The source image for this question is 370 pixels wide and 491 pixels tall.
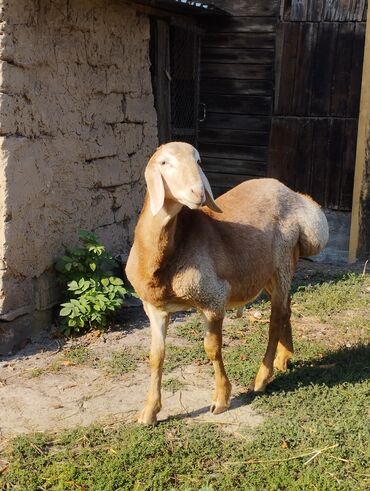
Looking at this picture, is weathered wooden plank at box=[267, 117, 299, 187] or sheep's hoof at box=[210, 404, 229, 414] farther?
weathered wooden plank at box=[267, 117, 299, 187]

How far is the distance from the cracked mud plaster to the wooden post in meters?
2.59

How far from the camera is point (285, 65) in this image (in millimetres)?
8906

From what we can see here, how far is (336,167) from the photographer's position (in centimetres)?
891

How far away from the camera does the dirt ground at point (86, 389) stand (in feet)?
15.4

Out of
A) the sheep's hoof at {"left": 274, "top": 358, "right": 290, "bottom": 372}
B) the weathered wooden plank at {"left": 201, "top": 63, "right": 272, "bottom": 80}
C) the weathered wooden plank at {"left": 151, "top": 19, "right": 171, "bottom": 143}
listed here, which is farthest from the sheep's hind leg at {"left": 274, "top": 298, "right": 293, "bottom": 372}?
the weathered wooden plank at {"left": 201, "top": 63, "right": 272, "bottom": 80}

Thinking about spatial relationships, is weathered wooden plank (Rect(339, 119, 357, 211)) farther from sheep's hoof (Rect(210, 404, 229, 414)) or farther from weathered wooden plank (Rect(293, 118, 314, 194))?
sheep's hoof (Rect(210, 404, 229, 414))

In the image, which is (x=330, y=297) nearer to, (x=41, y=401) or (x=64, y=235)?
(x=64, y=235)

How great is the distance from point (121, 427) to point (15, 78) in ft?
9.29

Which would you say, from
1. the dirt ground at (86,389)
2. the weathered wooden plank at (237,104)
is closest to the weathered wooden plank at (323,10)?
the weathered wooden plank at (237,104)

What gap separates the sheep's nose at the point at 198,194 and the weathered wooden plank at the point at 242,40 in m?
5.80

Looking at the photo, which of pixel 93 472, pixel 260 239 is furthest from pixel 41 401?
pixel 260 239

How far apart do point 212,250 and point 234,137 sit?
510 centimetres

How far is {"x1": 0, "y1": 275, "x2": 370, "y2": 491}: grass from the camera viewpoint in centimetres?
388

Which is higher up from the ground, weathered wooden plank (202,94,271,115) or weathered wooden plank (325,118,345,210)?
weathered wooden plank (202,94,271,115)
